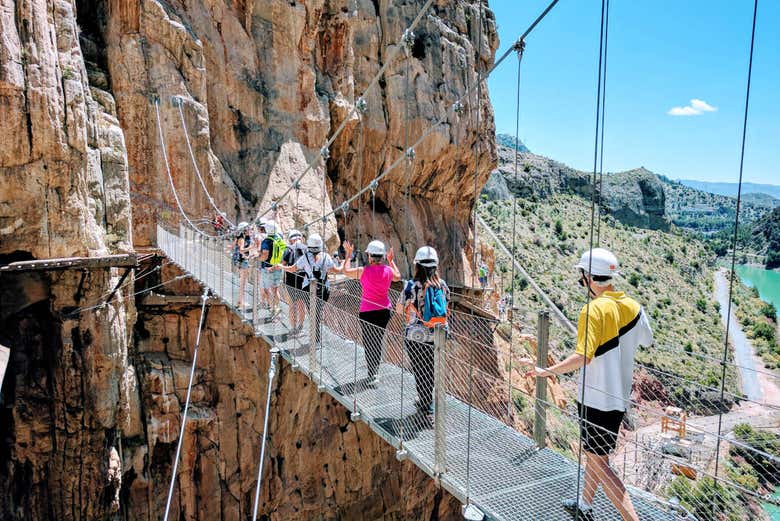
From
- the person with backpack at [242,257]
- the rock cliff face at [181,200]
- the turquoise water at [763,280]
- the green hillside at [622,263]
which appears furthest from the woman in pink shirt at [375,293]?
the turquoise water at [763,280]

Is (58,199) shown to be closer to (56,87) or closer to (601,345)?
(56,87)

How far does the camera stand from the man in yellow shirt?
190 cm

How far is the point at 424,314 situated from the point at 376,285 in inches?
26.7

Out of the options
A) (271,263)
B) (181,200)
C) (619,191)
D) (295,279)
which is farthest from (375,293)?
(619,191)

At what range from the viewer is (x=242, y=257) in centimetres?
538

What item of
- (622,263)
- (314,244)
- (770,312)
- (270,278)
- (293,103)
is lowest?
(770,312)

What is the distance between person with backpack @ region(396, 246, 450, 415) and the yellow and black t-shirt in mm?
923

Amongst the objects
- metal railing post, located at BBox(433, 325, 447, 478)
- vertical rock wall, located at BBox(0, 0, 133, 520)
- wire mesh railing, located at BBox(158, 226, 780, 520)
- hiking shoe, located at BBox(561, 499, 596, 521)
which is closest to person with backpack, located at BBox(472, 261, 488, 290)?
vertical rock wall, located at BBox(0, 0, 133, 520)

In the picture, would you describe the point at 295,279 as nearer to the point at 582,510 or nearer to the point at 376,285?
the point at 376,285

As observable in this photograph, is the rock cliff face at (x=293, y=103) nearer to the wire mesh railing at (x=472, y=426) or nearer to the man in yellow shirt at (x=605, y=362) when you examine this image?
the wire mesh railing at (x=472, y=426)

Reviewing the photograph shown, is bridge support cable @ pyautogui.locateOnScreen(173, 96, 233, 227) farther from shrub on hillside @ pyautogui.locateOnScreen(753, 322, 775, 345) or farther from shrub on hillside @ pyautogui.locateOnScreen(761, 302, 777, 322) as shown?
shrub on hillside @ pyautogui.locateOnScreen(761, 302, 777, 322)

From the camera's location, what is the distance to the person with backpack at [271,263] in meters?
4.58

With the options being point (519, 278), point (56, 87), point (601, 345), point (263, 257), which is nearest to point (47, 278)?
point (56, 87)

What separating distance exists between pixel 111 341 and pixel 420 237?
7685 millimetres
